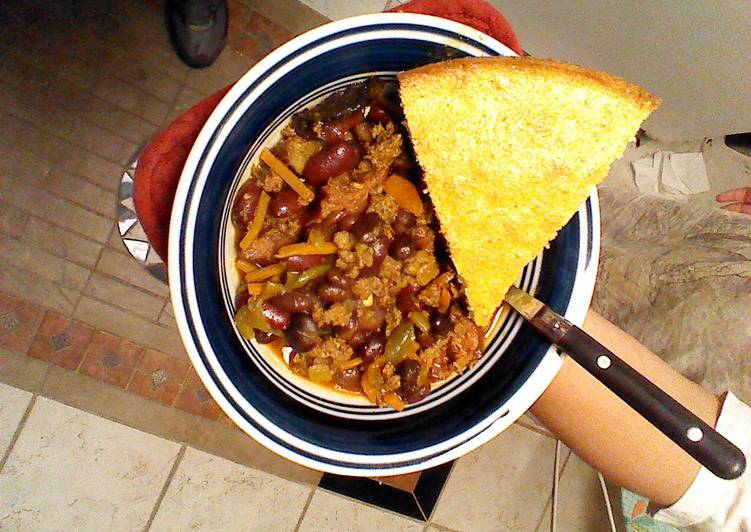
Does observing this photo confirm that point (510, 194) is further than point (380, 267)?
No

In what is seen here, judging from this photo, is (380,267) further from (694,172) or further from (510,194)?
(694,172)

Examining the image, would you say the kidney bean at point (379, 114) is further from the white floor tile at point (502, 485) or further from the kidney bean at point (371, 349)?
the white floor tile at point (502, 485)

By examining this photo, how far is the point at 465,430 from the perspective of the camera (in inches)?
41.6

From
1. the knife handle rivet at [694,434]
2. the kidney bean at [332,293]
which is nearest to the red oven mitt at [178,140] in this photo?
the kidney bean at [332,293]

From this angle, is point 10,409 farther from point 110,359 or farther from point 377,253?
point 377,253

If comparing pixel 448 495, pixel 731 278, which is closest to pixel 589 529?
pixel 448 495

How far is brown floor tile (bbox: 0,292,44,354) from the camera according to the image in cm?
188

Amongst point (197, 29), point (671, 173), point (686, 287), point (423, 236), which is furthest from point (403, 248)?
point (671, 173)

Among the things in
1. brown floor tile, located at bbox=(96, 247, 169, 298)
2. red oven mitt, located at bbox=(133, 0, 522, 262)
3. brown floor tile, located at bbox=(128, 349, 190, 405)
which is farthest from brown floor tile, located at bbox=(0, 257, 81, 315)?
red oven mitt, located at bbox=(133, 0, 522, 262)

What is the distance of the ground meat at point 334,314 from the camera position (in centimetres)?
112

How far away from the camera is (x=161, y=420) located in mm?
2115

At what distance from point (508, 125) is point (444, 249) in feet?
1.13

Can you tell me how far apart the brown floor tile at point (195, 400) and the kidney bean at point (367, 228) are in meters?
1.24

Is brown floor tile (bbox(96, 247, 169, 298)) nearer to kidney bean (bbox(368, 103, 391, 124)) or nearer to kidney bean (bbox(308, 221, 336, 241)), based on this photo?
kidney bean (bbox(308, 221, 336, 241))
